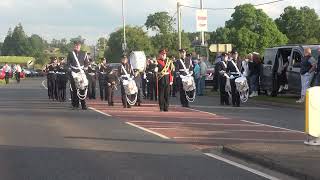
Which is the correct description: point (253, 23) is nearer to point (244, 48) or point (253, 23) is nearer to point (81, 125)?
point (244, 48)

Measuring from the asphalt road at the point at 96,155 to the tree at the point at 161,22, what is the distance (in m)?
77.0

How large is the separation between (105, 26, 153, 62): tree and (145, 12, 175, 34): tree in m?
2.59

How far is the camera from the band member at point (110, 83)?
22656 millimetres

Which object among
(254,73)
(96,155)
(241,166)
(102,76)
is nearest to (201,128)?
(96,155)

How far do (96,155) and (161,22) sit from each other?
8493cm

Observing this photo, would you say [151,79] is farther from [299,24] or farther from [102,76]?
[299,24]

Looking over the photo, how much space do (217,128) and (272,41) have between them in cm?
7080

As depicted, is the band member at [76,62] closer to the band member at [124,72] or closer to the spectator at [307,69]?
the band member at [124,72]

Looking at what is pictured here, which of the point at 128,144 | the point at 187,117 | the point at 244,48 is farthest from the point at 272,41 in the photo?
the point at 128,144

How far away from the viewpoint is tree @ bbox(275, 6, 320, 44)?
92.1 m

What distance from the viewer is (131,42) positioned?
88750 millimetres

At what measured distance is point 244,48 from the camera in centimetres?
8281

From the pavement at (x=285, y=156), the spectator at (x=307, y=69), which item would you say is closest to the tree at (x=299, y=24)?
the spectator at (x=307, y=69)

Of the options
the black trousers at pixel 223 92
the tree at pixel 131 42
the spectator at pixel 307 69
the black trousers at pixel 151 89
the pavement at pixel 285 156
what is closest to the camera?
the pavement at pixel 285 156
